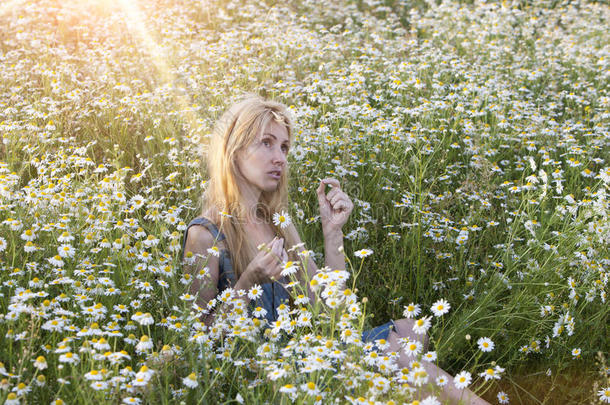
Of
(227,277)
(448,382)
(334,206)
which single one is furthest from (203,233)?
(448,382)

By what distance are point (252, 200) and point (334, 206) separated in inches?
17.3

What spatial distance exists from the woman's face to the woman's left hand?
0.81 ft

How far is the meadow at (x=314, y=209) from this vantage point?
2.25 m

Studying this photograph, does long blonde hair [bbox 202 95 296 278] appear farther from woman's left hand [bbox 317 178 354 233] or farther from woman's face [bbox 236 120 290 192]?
woman's left hand [bbox 317 178 354 233]

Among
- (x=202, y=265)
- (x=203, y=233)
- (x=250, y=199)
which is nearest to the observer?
(x=202, y=265)

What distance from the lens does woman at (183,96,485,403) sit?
3.11 meters

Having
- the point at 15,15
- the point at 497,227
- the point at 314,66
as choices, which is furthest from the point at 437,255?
the point at 15,15

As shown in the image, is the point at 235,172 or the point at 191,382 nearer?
the point at 191,382

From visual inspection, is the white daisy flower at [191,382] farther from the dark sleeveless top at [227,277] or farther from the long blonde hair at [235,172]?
the long blonde hair at [235,172]

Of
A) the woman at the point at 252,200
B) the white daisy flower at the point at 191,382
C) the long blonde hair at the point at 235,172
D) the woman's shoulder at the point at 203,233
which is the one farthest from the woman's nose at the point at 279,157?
the white daisy flower at the point at 191,382

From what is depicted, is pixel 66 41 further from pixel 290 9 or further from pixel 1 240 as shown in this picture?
pixel 1 240

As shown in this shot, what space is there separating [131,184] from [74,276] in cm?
169

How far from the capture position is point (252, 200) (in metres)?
3.31

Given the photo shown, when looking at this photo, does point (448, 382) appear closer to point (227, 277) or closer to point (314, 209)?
point (227, 277)
